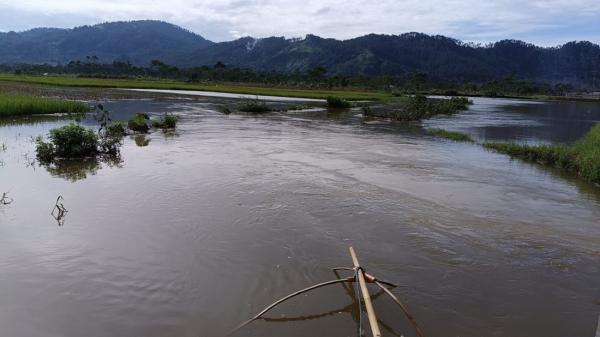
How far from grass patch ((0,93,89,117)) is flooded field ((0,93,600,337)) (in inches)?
342

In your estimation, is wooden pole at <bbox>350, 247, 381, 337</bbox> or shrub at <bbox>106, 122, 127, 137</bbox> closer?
wooden pole at <bbox>350, 247, 381, 337</bbox>

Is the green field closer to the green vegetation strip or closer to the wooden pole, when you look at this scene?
the green vegetation strip

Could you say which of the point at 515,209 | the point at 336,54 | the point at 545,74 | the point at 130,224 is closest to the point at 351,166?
the point at 515,209

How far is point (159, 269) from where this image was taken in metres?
6.48

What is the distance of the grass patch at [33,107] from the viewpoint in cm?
2233

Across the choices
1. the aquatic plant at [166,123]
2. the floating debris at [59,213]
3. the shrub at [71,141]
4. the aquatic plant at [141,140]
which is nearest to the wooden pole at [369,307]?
the floating debris at [59,213]

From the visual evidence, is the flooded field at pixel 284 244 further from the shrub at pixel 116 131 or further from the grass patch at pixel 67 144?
the shrub at pixel 116 131

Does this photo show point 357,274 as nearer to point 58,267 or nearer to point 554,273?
point 554,273

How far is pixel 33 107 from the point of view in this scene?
78.1 feet

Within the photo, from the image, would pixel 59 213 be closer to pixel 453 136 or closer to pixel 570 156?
pixel 570 156

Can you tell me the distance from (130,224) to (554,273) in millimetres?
7095

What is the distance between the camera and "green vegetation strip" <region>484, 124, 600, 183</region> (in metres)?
13.5

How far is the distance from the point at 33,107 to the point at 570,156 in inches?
975

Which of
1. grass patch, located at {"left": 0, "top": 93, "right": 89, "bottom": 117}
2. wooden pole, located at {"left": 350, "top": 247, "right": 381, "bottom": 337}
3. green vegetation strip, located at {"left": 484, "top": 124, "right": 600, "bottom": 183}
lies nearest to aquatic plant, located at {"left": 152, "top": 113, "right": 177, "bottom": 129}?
grass patch, located at {"left": 0, "top": 93, "right": 89, "bottom": 117}
